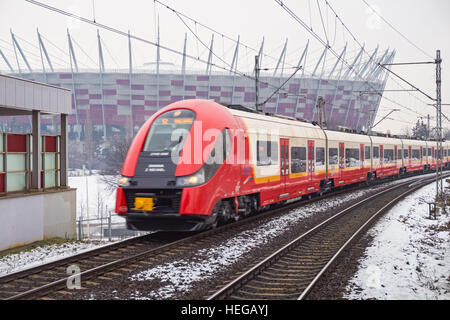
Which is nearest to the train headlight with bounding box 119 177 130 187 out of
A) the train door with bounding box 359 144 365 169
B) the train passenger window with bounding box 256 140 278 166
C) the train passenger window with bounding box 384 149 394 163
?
the train passenger window with bounding box 256 140 278 166

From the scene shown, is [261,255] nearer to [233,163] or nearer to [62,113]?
[233,163]

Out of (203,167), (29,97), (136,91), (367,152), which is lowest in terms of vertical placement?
(203,167)

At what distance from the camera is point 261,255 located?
9.34 metres

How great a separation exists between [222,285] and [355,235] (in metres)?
5.36

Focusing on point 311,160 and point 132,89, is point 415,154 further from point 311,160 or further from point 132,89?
point 132,89

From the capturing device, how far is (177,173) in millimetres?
→ 10344

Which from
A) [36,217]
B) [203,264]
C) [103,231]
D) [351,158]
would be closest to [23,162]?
[36,217]

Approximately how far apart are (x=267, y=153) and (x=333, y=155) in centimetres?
803

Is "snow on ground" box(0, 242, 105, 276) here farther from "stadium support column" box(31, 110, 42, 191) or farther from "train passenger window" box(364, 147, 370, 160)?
"train passenger window" box(364, 147, 370, 160)

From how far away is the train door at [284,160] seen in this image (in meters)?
15.2

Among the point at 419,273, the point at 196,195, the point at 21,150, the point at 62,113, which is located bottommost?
the point at 419,273
